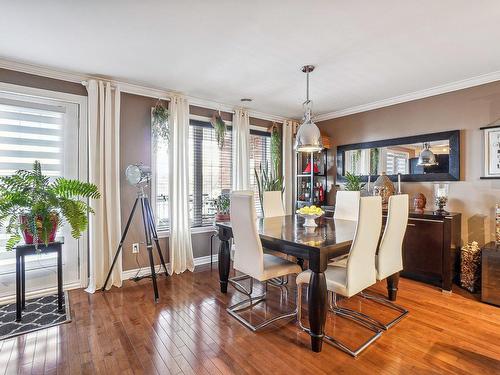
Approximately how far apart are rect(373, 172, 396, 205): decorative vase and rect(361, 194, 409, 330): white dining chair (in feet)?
4.59

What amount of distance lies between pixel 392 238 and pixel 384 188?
1.66 metres

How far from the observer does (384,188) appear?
13.1 feet

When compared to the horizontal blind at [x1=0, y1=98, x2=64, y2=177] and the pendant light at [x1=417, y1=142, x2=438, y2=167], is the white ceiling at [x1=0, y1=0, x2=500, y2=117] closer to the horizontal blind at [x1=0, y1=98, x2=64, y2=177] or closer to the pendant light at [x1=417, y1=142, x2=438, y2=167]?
the horizontal blind at [x1=0, y1=98, x2=64, y2=177]

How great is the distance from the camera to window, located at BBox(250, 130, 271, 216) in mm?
5008

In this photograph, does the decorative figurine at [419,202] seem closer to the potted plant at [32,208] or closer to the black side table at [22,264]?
the potted plant at [32,208]

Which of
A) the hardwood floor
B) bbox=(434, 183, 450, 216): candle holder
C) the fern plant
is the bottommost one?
the hardwood floor

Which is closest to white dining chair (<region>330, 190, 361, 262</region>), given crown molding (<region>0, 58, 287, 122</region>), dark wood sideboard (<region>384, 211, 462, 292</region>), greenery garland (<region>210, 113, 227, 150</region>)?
dark wood sideboard (<region>384, 211, 462, 292</region>)

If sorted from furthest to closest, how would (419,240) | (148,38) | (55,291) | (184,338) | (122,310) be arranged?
(419,240) < (55,291) < (122,310) < (148,38) < (184,338)

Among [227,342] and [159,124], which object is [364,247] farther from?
[159,124]

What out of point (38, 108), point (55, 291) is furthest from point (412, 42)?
point (55, 291)

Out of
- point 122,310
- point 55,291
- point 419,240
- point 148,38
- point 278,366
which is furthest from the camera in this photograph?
point 419,240

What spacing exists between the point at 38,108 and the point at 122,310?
2.45 meters

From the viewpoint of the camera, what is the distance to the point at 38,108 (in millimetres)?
3068

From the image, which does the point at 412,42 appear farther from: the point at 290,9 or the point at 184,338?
the point at 184,338
